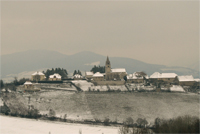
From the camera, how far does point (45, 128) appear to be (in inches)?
2004

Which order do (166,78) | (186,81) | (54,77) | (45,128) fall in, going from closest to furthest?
(45,128), (186,81), (166,78), (54,77)

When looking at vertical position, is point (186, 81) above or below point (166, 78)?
below

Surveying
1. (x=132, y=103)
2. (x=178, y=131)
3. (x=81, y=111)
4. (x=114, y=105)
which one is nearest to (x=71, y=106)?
(x=81, y=111)

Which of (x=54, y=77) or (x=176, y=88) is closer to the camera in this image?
(x=176, y=88)

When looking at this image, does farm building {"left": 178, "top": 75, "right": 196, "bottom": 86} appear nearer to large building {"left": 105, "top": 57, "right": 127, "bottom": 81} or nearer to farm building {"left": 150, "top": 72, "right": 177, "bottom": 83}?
farm building {"left": 150, "top": 72, "right": 177, "bottom": 83}

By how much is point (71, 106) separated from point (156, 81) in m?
42.2

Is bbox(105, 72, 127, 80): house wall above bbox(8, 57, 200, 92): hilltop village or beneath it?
above

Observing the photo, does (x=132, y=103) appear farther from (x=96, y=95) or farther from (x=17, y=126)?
(x=17, y=126)

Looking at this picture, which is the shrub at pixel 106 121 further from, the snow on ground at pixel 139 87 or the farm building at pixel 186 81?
the farm building at pixel 186 81

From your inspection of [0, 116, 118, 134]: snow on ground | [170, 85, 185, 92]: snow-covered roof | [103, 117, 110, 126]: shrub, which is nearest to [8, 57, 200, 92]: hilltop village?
[170, 85, 185, 92]: snow-covered roof

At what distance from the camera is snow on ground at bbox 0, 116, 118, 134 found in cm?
4765

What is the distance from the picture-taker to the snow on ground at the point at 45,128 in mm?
47650

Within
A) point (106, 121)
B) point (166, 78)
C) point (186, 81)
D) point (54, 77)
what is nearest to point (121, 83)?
point (166, 78)

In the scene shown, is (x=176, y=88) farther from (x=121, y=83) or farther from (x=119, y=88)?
(x=119, y=88)
